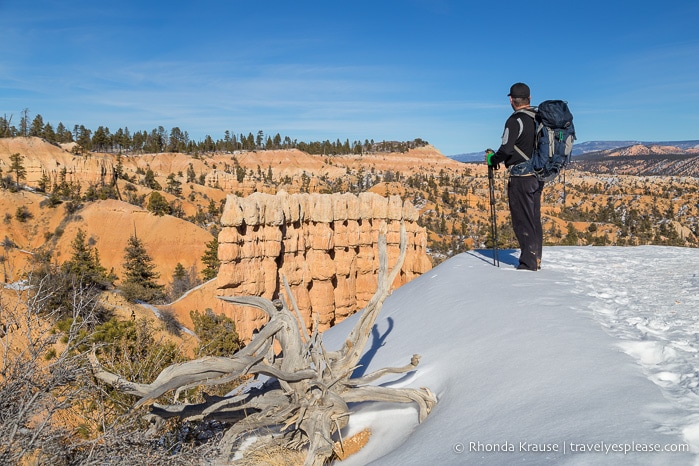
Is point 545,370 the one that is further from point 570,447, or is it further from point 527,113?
point 527,113

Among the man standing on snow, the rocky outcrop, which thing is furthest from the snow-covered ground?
the rocky outcrop

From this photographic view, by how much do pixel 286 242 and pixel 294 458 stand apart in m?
16.6

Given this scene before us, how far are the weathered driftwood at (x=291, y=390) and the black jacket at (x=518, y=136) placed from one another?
3.83 m

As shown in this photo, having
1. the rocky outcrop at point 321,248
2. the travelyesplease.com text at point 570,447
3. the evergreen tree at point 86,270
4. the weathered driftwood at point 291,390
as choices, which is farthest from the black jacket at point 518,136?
the evergreen tree at point 86,270

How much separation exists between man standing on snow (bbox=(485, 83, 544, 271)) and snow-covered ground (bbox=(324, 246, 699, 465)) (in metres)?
0.64

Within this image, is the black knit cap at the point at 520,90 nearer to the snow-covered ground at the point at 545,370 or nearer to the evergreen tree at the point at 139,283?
the snow-covered ground at the point at 545,370

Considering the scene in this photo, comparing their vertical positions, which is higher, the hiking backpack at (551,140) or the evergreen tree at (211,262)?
the hiking backpack at (551,140)

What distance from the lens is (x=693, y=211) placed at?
56.4 metres

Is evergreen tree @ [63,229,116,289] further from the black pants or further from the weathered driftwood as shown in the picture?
the weathered driftwood

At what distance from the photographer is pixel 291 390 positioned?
13.5 ft

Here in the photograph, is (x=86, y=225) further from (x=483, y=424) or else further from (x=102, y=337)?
(x=483, y=424)

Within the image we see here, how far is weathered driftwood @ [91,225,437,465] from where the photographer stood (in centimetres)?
371

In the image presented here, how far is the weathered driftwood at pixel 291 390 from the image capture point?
12.2 feet

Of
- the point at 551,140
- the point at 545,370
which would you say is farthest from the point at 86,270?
the point at 545,370
